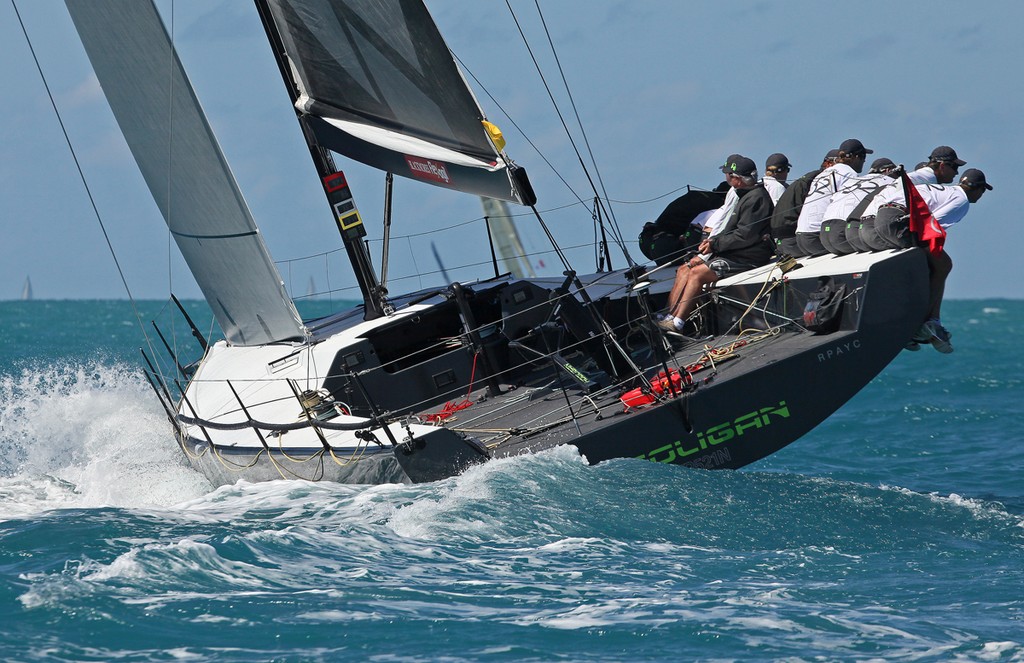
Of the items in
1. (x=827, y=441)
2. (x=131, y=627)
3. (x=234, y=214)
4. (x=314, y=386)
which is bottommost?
(x=827, y=441)

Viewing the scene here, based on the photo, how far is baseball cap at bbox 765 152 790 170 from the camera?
1041cm

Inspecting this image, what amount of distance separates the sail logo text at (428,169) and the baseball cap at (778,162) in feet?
9.77

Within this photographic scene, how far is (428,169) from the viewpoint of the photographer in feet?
29.9

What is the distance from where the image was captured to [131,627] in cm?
563

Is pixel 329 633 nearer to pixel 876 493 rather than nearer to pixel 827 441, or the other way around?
pixel 876 493

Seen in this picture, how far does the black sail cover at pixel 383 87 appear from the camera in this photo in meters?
9.20

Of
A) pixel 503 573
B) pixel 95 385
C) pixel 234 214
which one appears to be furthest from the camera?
pixel 95 385

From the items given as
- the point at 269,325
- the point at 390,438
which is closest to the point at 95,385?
the point at 269,325

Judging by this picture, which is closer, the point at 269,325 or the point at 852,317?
the point at 852,317

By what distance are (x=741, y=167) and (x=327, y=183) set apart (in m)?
3.42

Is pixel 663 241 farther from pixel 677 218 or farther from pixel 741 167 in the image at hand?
pixel 741 167

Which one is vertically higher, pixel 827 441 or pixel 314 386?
pixel 314 386

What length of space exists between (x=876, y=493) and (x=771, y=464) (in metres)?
3.28

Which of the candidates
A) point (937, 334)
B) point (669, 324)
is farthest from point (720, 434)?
point (937, 334)
